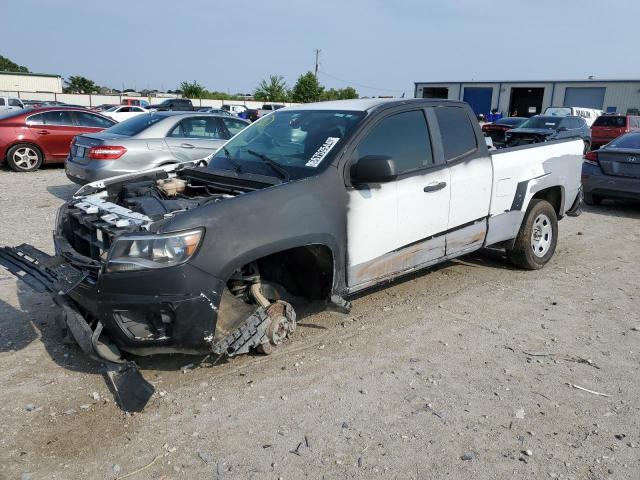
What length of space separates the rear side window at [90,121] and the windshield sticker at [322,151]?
11.1 m

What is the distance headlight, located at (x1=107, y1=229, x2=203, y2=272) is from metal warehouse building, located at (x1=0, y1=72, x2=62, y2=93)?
217ft

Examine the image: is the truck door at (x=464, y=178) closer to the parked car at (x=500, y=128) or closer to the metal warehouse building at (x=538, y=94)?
the parked car at (x=500, y=128)

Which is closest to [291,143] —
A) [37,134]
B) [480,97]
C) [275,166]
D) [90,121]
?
[275,166]

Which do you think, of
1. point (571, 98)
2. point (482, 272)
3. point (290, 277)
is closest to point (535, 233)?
point (482, 272)

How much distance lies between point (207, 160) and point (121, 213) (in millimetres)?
1381

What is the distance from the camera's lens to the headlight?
125 inches

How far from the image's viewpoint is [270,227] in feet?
11.5

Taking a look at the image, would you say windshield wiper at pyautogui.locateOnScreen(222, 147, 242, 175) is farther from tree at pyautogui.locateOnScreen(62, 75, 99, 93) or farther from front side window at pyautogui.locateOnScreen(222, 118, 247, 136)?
tree at pyautogui.locateOnScreen(62, 75, 99, 93)

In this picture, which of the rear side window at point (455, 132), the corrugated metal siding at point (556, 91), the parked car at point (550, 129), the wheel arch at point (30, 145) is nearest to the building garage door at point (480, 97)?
the corrugated metal siding at point (556, 91)

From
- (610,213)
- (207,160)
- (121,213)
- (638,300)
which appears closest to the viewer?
(121,213)

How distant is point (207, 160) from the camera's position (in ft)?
16.0

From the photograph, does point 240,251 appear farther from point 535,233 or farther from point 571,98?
point 571,98

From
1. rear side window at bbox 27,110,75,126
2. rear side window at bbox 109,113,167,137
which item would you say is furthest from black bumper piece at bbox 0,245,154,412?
rear side window at bbox 27,110,75,126

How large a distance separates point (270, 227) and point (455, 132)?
238 centimetres
